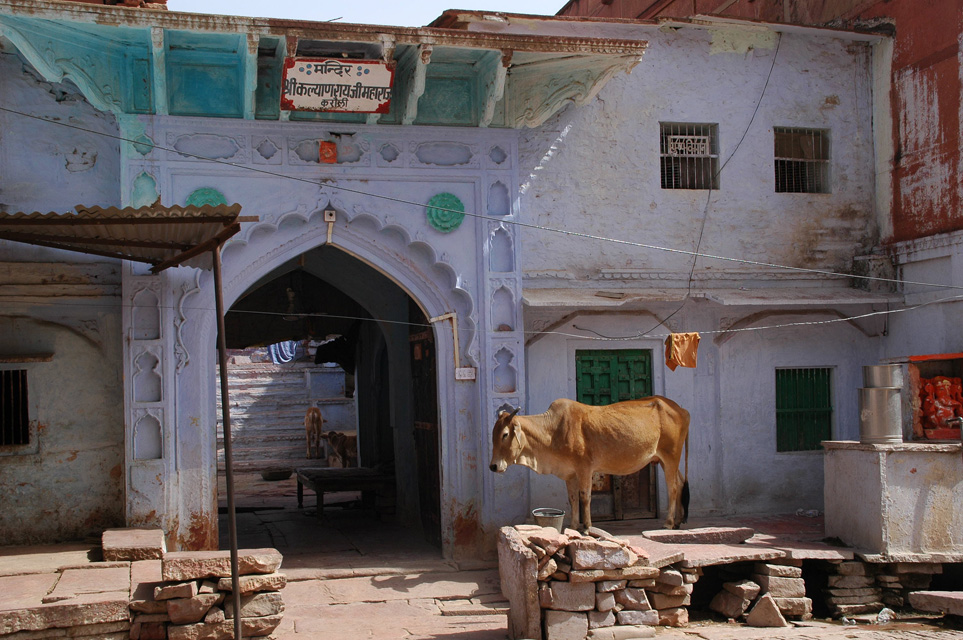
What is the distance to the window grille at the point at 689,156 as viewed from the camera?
36.5 feet

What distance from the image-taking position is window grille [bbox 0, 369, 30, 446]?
28.9 ft

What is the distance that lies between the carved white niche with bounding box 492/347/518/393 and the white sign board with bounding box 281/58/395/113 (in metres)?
2.87

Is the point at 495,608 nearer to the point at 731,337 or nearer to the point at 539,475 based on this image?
the point at 539,475

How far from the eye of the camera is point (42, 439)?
Answer: 29.2ft

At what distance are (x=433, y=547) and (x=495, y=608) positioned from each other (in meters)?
2.14

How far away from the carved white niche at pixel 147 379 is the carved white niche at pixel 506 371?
136 inches

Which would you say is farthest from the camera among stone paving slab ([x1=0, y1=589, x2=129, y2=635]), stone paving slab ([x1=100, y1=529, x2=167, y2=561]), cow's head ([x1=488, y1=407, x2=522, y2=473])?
cow's head ([x1=488, y1=407, x2=522, y2=473])

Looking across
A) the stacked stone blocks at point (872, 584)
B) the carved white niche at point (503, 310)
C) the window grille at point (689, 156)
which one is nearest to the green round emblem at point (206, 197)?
the carved white niche at point (503, 310)

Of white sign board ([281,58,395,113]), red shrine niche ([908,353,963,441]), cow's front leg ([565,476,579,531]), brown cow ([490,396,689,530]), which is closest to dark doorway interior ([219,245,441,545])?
brown cow ([490,396,689,530])

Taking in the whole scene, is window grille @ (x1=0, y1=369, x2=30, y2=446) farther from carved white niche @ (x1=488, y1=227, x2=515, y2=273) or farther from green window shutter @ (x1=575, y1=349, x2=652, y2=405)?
green window shutter @ (x1=575, y1=349, x2=652, y2=405)

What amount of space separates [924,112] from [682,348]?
4.36 metres

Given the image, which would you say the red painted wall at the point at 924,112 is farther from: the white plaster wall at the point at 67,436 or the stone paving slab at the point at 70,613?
the stone paving slab at the point at 70,613

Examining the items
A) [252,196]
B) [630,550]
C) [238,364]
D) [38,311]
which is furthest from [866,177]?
[238,364]

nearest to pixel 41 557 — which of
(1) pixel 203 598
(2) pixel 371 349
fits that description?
(1) pixel 203 598
